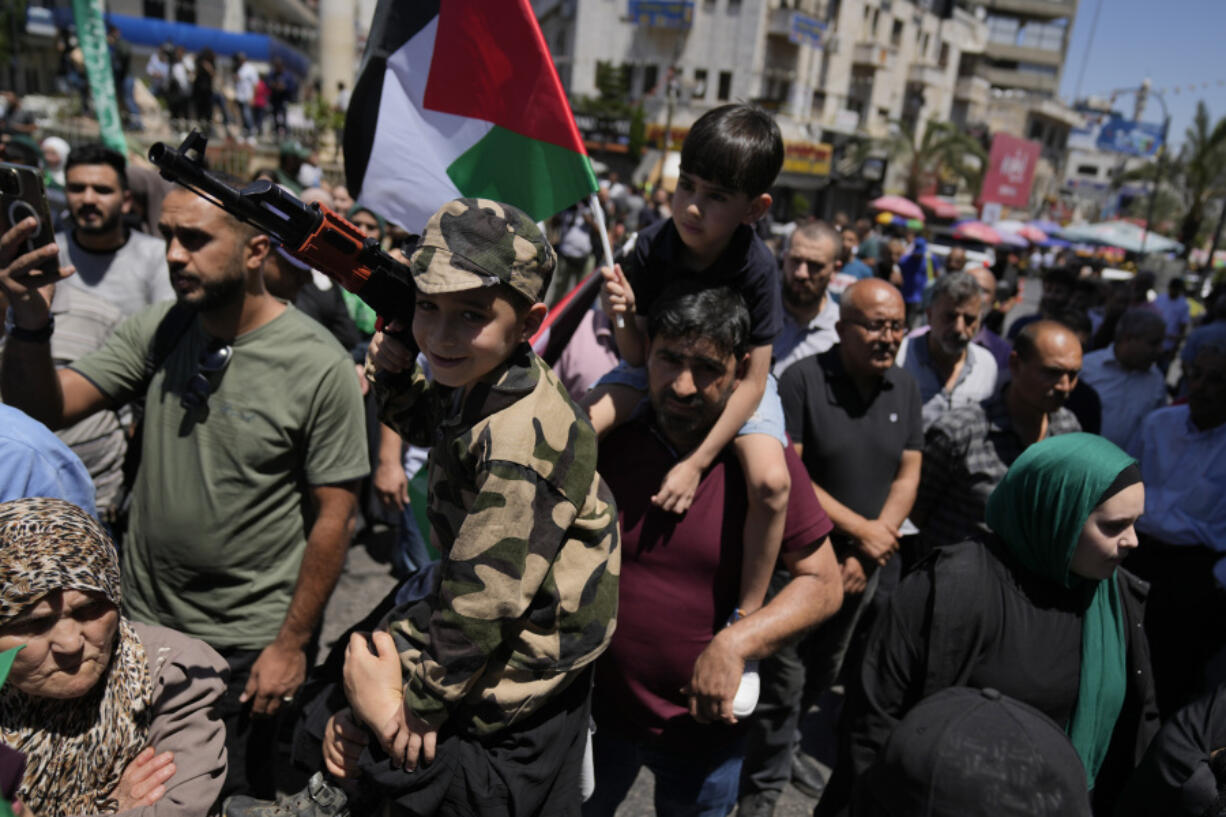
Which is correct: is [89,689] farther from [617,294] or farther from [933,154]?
[933,154]

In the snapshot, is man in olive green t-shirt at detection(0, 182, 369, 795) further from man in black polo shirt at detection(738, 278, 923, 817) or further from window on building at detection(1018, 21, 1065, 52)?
window on building at detection(1018, 21, 1065, 52)

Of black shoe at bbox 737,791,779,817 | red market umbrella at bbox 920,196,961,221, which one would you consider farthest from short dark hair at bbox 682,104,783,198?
red market umbrella at bbox 920,196,961,221

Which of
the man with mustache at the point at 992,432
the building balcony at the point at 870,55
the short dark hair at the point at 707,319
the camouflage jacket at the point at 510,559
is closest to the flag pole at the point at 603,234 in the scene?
the short dark hair at the point at 707,319

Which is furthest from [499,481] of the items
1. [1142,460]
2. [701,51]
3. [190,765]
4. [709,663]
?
[701,51]

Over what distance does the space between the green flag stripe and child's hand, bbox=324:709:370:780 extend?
180 cm

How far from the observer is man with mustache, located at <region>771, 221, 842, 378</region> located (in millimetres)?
4129

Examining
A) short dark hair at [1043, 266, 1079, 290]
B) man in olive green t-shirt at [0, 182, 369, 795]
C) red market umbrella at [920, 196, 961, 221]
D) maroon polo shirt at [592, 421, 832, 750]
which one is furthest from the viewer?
red market umbrella at [920, 196, 961, 221]

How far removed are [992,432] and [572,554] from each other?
8.05ft

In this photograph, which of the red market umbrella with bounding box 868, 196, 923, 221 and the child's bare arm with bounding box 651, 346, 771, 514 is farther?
the red market umbrella with bounding box 868, 196, 923, 221

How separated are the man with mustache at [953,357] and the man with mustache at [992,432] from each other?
0.55 meters

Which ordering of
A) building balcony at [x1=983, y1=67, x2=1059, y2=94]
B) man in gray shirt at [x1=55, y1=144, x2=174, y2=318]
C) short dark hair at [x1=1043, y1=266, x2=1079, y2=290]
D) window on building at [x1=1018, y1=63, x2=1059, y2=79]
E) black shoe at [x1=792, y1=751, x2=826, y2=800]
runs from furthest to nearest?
window on building at [x1=1018, y1=63, x2=1059, y2=79], building balcony at [x1=983, y1=67, x2=1059, y2=94], short dark hair at [x1=1043, y1=266, x2=1079, y2=290], man in gray shirt at [x1=55, y1=144, x2=174, y2=318], black shoe at [x1=792, y1=751, x2=826, y2=800]

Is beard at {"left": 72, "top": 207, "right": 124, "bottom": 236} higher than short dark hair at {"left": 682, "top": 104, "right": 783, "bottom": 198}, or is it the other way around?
short dark hair at {"left": 682, "top": 104, "right": 783, "bottom": 198}

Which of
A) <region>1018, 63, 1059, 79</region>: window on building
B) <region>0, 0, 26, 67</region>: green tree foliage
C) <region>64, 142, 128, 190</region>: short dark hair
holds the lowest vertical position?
<region>64, 142, 128, 190</region>: short dark hair

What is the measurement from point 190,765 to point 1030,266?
36615mm
